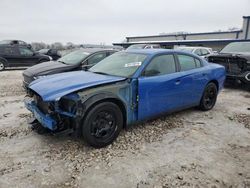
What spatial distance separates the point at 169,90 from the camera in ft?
14.7

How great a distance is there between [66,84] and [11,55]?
11.3 metres

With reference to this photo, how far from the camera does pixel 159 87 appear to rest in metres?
4.28

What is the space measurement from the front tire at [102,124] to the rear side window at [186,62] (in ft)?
6.22

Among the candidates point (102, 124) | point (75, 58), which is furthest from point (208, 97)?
point (75, 58)

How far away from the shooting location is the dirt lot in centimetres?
294

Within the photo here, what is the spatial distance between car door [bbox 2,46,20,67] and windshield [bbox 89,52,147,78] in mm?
10366

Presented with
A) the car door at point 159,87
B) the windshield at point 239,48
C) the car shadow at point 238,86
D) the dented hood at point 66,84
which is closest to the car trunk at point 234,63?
the car shadow at point 238,86

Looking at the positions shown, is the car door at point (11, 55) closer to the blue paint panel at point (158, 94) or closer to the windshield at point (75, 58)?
the windshield at point (75, 58)

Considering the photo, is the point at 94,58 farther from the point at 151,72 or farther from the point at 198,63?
the point at 151,72

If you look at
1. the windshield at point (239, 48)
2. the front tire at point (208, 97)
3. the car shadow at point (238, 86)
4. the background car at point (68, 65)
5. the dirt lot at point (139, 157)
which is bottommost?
the dirt lot at point (139, 157)

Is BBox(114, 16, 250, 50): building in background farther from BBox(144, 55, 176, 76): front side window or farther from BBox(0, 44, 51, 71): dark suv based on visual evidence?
BBox(144, 55, 176, 76): front side window

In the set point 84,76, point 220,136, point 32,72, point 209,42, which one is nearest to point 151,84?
point 84,76

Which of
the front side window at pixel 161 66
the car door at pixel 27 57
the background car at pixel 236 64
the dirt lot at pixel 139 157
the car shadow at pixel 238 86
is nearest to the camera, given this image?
the dirt lot at pixel 139 157

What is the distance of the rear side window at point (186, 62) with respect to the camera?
4.92m
